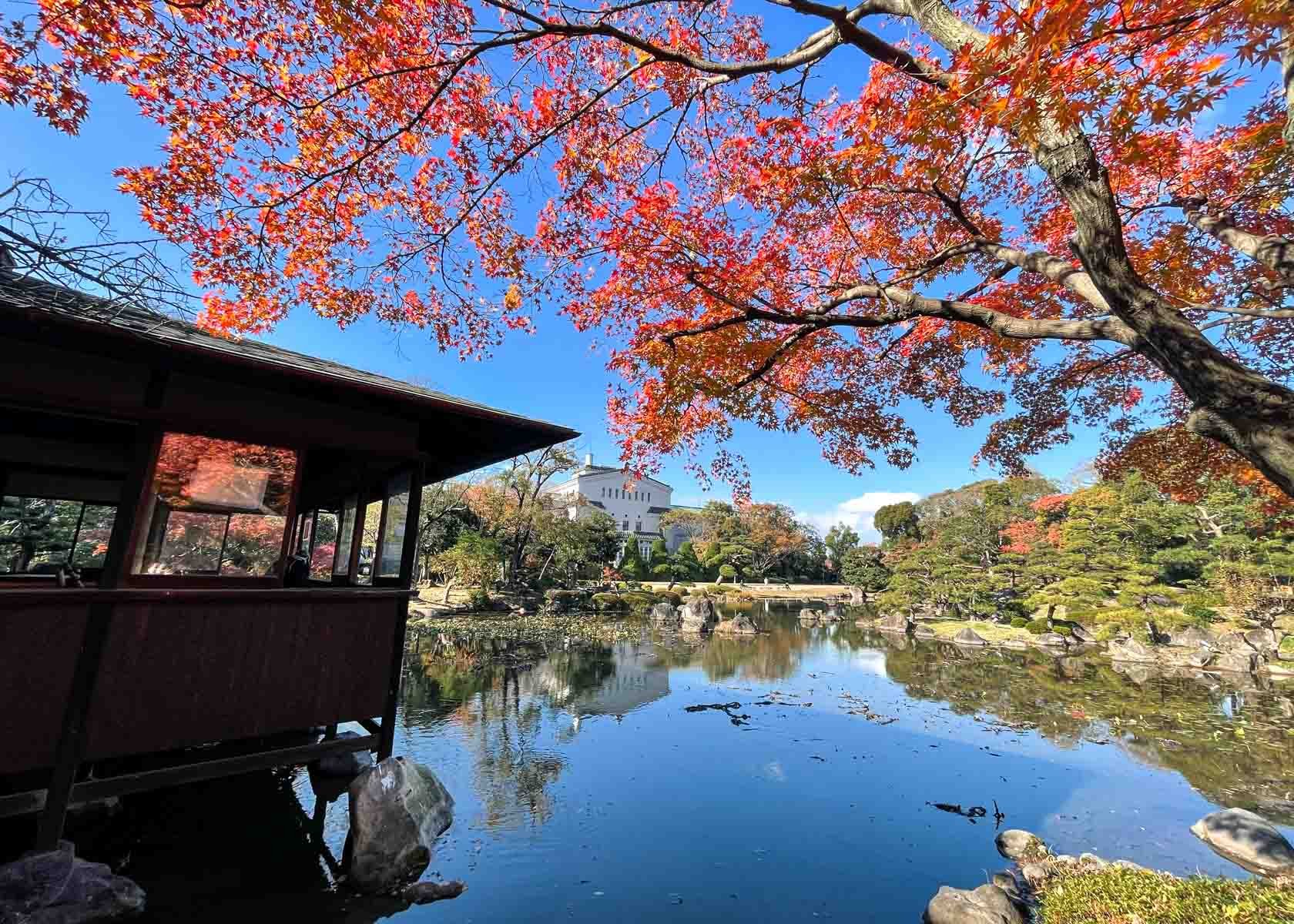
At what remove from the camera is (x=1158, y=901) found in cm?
340

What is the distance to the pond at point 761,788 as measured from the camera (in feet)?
13.4

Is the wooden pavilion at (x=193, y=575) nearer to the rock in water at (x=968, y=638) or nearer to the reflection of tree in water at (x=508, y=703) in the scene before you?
the reflection of tree in water at (x=508, y=703)

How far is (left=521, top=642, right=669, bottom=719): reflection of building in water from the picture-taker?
9.75 meters

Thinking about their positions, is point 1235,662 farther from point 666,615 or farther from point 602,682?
point 666,615

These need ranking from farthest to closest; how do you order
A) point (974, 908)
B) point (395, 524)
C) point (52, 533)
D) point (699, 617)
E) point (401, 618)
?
point (699, 617), point (52, 533), point (395, 524), point (401, 618), point (974, 908)

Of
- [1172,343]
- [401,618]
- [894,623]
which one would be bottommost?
[894,623]

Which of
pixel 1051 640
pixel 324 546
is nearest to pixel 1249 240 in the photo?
pixel 324 546

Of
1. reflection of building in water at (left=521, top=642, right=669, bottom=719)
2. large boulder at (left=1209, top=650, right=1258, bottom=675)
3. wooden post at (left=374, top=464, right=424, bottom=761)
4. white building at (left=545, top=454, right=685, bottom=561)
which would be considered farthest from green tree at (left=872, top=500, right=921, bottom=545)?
wooden post at (left=374, top=464, right=424, bottom=761)

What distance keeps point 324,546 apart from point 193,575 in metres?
3.47

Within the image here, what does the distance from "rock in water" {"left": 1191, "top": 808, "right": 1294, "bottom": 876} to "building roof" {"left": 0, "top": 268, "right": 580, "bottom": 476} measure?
726 cm

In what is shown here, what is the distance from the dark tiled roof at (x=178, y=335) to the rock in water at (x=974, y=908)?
465cm

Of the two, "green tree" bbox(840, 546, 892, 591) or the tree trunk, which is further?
"green tree" bbox(840, 546, 892, 591)

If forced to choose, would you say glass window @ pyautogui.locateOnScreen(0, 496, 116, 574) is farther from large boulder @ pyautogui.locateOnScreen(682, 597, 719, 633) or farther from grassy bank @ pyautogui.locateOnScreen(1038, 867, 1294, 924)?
large boulder @ pyautogui.locateOnScreen(682, 597, 719, 633)

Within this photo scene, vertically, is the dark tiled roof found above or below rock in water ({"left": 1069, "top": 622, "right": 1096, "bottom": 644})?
above
